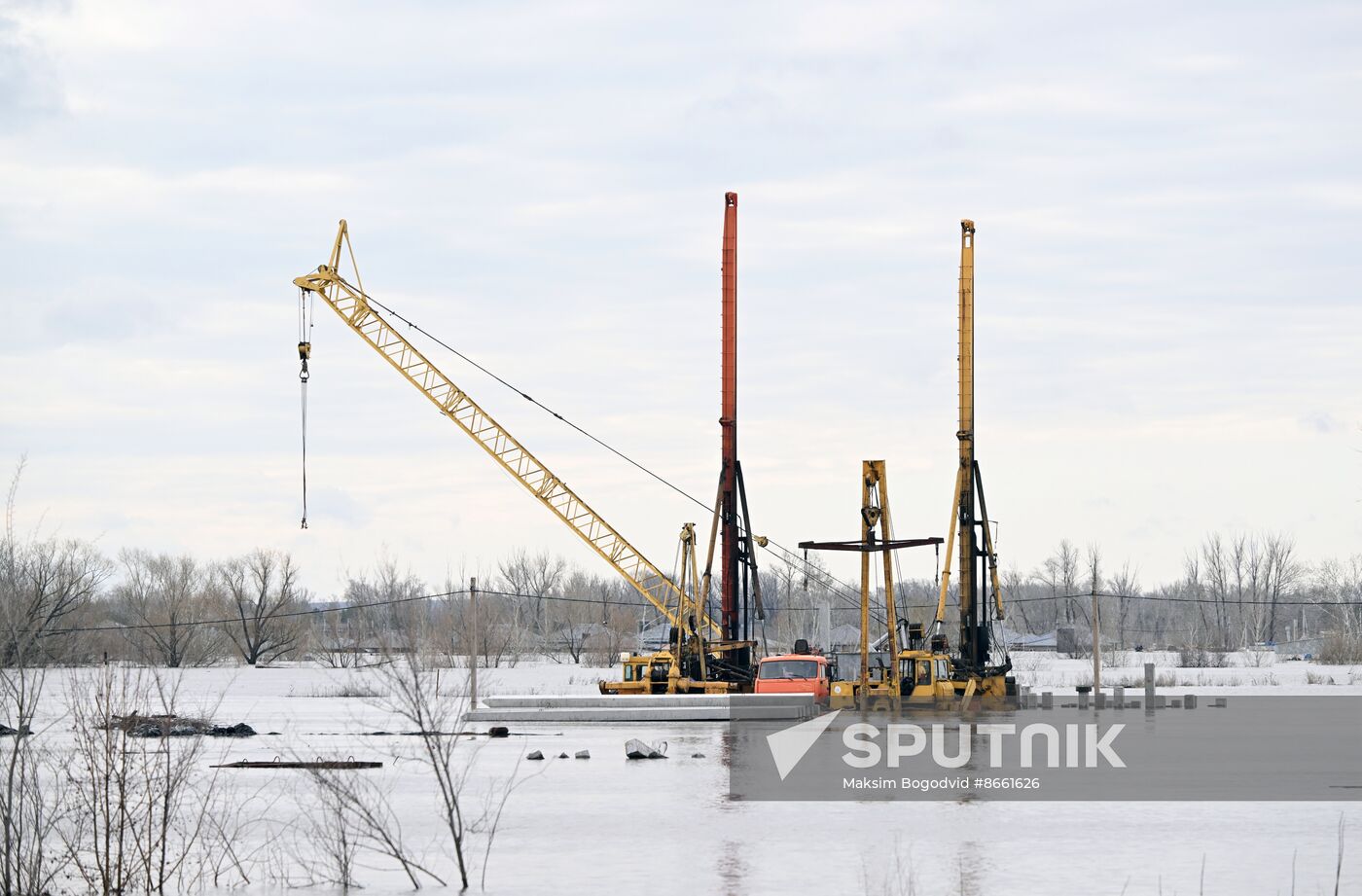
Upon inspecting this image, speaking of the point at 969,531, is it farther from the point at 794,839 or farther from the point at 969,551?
the point at 794,839

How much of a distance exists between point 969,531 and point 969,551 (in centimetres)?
72

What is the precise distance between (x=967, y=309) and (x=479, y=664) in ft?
142

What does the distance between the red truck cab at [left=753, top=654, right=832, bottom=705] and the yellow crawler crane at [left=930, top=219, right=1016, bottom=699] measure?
18.6ft

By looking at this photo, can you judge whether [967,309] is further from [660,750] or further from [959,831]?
[959,831]

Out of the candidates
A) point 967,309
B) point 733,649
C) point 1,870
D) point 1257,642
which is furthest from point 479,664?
point 1,870

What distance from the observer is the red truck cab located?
46.8 metres

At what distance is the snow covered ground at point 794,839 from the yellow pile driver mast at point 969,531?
2376cm

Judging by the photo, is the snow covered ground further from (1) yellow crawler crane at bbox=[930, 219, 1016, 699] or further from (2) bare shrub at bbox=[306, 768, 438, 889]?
(1) yellow crawler crane at bbox=[930, 219, 1016, 699]

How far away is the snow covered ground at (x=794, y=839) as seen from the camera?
17.0 m

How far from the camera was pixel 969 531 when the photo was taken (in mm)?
55750
